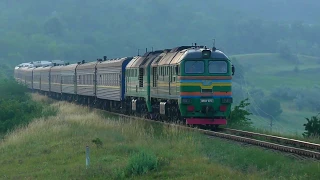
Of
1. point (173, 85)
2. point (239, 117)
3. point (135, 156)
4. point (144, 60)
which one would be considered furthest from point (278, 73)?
point (135, 156)

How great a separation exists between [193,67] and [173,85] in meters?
1.43

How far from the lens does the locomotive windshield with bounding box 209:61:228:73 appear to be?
2833 cm

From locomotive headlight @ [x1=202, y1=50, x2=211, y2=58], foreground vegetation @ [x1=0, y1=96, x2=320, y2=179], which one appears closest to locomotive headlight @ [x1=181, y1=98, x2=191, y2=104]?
foreground vegetation @ [x1=0, y1=96, x2=320, y2=179]

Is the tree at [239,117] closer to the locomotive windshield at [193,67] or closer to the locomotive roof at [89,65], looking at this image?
the locomotive windshield at [193,67]

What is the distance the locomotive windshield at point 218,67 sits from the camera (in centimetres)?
2833

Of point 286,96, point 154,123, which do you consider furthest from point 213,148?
point 286,96

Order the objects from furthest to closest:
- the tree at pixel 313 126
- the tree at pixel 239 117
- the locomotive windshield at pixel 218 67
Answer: the tree at pixel 239 117 → the locomotive windshield at pixel 218 67 → the tree at pixel 313 126

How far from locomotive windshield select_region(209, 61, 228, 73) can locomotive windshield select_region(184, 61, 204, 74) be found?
1.26 ft

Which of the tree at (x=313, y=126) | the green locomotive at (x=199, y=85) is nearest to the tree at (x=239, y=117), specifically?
the green locomotive at (x=199, y=85)

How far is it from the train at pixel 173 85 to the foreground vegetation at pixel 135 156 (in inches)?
68.5

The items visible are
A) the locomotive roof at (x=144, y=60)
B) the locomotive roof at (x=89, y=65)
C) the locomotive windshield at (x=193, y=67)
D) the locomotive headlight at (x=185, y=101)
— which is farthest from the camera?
the locomotive roof at (x=89, y=65)

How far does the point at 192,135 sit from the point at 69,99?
39561 millimetres

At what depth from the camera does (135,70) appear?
122ft

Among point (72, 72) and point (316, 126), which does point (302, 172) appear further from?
point (72, 72)
